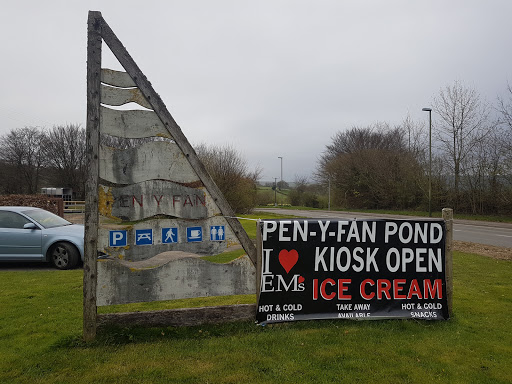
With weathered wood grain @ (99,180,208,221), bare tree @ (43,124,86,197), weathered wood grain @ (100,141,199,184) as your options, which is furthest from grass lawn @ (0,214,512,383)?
bare tree @ (43,124,86,197)

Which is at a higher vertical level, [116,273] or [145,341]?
[116,273]

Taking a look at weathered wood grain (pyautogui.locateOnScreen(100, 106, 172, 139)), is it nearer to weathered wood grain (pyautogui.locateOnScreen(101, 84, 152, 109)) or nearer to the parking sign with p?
weathered wood grain (pyautogui.locateOnScreen(101, 84, 152, 109))

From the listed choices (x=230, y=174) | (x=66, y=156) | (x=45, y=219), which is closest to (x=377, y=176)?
(x=230, y=174)

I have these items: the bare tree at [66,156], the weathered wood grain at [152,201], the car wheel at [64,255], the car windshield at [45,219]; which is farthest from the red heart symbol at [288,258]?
the bare tree at [66,156]

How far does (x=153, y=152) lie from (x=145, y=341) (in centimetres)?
206

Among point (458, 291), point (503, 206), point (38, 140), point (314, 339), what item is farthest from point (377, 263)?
point (38, 140)

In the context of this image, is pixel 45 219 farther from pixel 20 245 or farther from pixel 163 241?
pixel 163 241

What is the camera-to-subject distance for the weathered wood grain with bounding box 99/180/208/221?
12.5 feet

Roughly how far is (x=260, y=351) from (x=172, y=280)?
4.02ft

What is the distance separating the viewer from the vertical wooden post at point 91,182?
12.1ft

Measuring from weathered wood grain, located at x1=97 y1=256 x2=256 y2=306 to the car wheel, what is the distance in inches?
201

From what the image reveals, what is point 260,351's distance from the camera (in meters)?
3.60

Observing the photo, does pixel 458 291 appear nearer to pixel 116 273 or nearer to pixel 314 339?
pixel 314 339

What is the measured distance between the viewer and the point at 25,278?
271 inches
